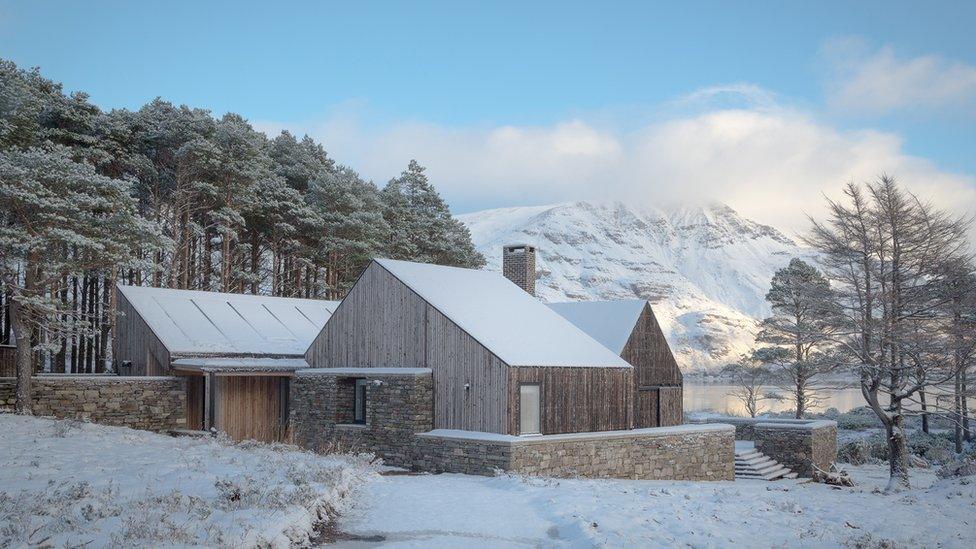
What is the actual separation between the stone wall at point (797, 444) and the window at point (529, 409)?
40.9 feet

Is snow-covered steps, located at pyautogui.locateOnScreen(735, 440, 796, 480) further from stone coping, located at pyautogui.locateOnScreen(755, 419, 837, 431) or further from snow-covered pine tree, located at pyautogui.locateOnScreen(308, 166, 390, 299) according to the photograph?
snow-covered pine tree, located at pyautogui.locateOnScreen(308, 166, 390, 299)

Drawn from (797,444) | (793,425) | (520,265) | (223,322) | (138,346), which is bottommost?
(797,444)

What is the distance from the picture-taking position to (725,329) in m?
164

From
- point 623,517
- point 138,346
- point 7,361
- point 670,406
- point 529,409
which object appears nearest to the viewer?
point 623,517

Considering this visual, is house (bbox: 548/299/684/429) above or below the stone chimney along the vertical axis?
below

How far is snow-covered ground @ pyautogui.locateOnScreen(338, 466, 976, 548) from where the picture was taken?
9.50 m

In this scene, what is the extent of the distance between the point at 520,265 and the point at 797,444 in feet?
37.2

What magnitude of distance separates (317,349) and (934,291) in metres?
17.2

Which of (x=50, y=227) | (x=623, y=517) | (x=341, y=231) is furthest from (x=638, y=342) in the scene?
(x=341, y=231)

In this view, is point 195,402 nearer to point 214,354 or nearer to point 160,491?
point 214,354

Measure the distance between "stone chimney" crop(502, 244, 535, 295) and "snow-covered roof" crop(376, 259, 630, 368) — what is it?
3.66m

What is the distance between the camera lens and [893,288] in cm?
2123

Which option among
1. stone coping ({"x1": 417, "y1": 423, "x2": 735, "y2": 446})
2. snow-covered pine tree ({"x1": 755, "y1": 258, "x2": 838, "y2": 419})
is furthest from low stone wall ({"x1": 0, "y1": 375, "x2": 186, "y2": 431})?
snow-covered pine tree ({"x1": 755, "y1": 258, "x2": 838, "y2": 419})

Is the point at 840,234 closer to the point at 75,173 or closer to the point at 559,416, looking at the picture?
the point at 559,416
